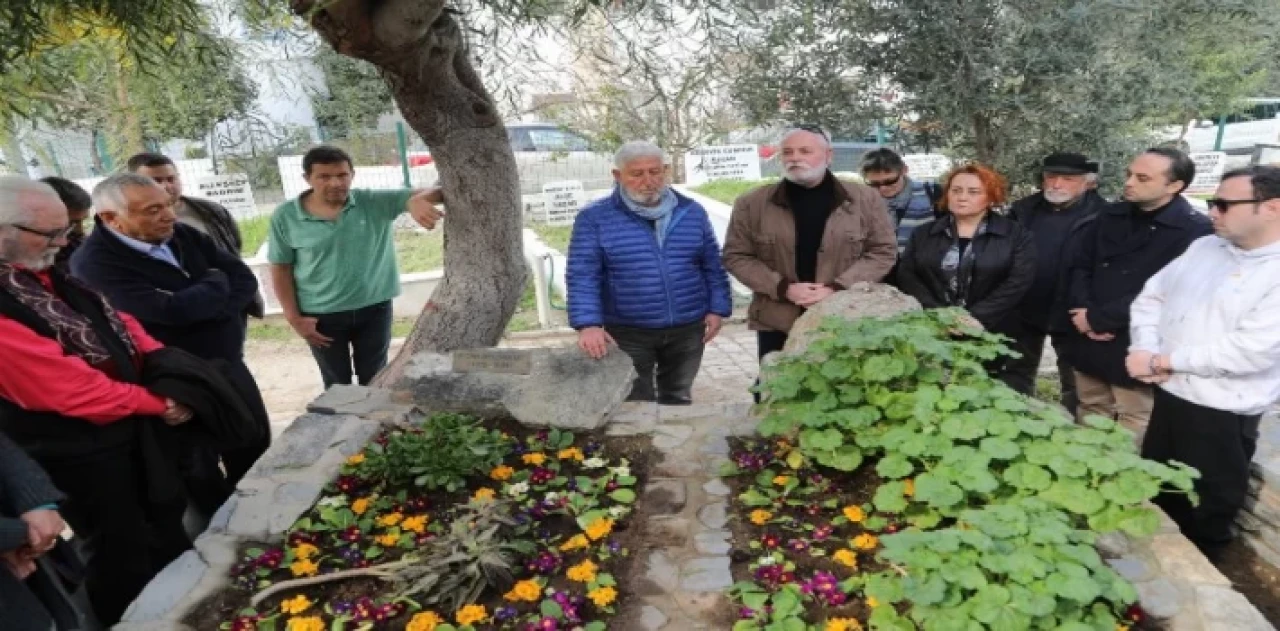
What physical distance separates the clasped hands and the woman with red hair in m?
3.63

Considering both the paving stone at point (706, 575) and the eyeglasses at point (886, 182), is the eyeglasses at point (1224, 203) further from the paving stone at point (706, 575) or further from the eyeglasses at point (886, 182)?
the paving stone at point (706, 575)

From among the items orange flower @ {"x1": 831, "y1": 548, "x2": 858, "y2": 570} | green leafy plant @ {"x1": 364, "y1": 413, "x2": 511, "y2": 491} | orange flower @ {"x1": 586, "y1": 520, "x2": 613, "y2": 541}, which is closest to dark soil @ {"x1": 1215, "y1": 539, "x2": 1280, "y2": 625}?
orange flower @ {"x1": 831, "y1": 548, "x2": 858, "y2": 570}

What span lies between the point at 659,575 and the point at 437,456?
1.06 metres

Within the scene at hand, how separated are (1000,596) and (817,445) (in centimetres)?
96

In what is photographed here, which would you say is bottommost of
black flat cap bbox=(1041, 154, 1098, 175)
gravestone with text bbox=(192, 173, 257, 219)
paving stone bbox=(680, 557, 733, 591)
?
paving stone bbox=(680, 557, 733, 591)

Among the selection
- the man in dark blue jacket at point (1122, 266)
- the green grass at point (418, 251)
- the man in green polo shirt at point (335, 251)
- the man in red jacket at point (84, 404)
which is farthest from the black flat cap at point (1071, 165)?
the green grass at point (418, 251)

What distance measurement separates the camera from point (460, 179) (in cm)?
400

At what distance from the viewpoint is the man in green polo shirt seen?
3.95 meters

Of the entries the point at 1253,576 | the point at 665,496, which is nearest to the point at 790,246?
the point at 665,496

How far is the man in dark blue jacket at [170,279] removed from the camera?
3.06 metres

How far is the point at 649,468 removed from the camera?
120 inches

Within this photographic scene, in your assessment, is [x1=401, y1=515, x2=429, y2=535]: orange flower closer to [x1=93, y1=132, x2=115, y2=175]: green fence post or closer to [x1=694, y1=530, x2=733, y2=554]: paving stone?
[x1=694, y1=530, x2=733, y2=554]: paving stone

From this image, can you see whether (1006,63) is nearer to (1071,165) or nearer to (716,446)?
(1071,165)

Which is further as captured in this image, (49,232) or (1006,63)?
(1006,63)
